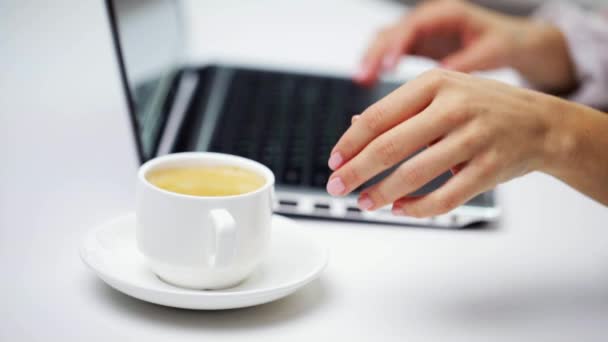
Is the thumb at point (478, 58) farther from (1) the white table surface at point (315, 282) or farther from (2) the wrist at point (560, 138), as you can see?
(2) the wrist at point (560, 138)

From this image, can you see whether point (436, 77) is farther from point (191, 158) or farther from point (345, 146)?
point (191, 158)

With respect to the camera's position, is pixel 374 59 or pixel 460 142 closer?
pixel 460 142

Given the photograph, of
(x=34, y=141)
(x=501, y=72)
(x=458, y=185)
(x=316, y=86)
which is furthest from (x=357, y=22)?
(x=458, y=185)

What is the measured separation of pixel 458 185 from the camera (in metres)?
0.56

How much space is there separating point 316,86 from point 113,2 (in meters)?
0.36

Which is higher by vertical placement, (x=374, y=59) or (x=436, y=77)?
(x=436, y=77)

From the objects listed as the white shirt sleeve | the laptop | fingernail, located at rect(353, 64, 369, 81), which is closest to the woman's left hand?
the laptop

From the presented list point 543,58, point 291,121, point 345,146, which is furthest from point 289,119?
point 543,58

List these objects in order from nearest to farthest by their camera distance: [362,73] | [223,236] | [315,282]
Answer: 1. [223,236]
2. [315,282]
3. [362,73]

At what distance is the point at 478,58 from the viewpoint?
1.08m

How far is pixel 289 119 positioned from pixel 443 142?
318 millimetres

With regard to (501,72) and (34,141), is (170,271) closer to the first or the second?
(34,141)

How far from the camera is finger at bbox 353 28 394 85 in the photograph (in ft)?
3.35

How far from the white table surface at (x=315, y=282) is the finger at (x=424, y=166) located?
0.08m
